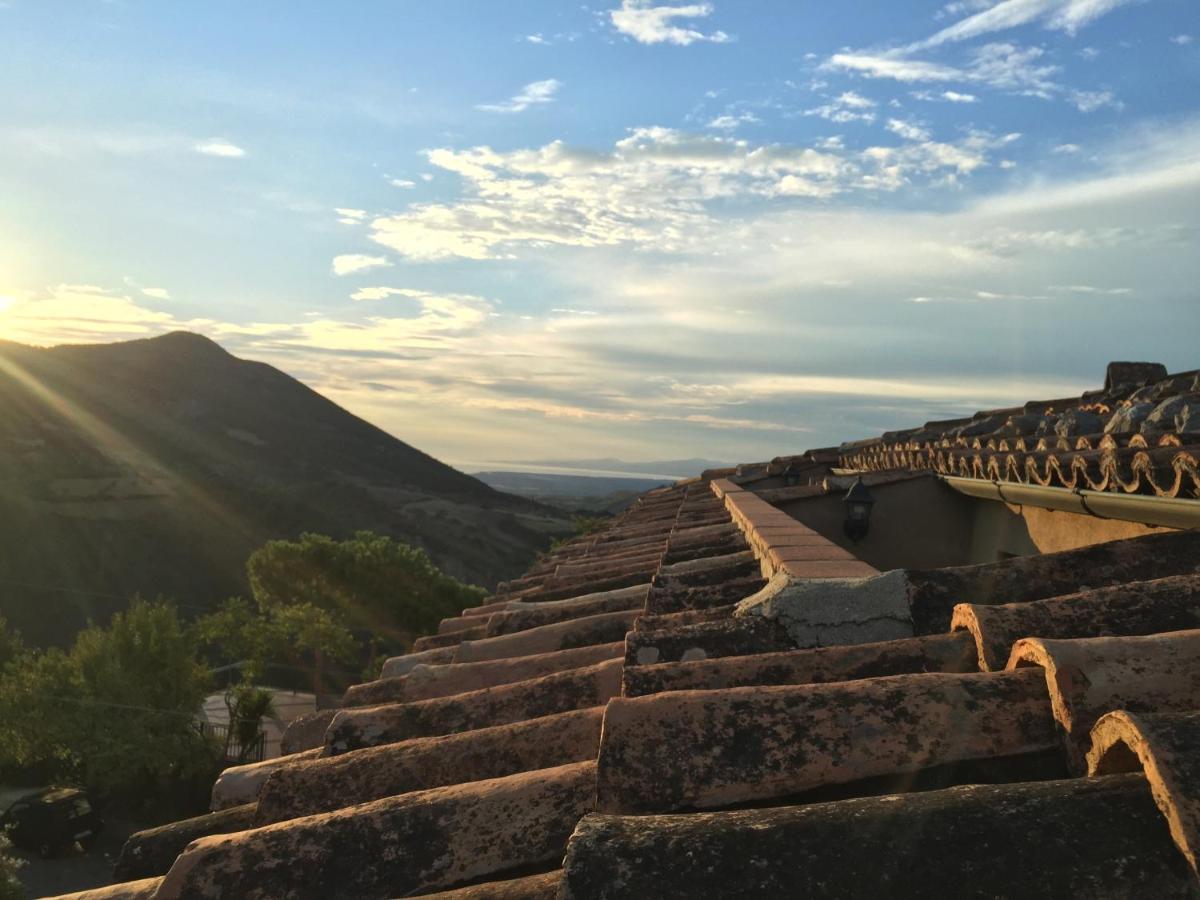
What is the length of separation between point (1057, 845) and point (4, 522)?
2213 inches

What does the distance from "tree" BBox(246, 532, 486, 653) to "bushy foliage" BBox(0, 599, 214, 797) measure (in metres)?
5.55

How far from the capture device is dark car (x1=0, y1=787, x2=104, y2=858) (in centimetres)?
1705

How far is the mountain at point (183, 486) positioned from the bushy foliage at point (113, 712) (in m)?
22.8

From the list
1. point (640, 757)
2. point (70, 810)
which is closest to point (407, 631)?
point (70, 810)

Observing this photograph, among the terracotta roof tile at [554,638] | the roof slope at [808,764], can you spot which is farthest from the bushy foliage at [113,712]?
the roof slope at [808,764]

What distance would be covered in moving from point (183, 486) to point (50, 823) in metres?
48.4

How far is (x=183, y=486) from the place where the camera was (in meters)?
61.6

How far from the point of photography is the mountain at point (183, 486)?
47.0 metres

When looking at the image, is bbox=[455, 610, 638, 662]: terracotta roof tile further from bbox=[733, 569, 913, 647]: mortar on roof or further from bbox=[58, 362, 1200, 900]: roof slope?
bbox=[733, 569, 913, 647]: mortar on roof

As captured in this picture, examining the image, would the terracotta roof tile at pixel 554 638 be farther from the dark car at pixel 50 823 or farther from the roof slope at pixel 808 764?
the dark car at pixel 50 823

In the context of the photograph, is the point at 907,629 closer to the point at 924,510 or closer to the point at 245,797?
the point at 245,797

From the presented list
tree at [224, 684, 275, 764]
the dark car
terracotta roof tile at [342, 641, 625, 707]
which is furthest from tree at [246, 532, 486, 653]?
terracotta roof tile at [342, 641, 625, 707]

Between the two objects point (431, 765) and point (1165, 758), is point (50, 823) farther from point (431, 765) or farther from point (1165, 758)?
point (1165, 758)

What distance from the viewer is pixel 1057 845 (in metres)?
1.43
